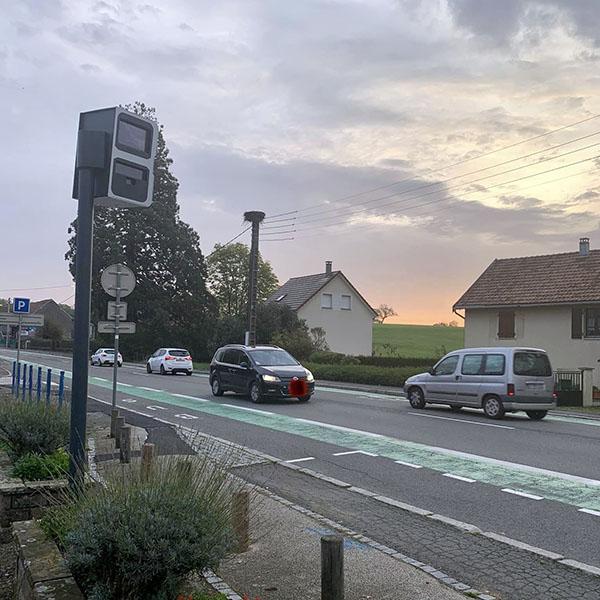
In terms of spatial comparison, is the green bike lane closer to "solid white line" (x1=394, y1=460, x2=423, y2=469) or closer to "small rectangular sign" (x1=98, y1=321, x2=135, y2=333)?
"solid white line" (x1=394, y1=460, x2=423, y2=469)

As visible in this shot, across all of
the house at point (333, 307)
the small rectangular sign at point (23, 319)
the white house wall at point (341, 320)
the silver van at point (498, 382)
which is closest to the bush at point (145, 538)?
the silver van at point (498, 382)

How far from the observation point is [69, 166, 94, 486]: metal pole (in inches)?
186

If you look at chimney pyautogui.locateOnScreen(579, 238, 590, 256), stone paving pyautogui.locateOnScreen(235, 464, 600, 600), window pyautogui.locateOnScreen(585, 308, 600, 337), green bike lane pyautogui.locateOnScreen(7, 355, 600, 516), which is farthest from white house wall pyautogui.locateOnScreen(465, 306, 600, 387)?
stone paving pyautogui.locateOnScreen(235, 464, 600, 600)

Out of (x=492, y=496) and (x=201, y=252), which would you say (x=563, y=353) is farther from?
(x=201, y=252)

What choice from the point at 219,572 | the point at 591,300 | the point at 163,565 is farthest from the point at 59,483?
the point at 591,300

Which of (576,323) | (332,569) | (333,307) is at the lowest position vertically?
(332,569)

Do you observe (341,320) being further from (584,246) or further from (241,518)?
(241,518)

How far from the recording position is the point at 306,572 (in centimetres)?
511

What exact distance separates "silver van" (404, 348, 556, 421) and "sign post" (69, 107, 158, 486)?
13.2 meters

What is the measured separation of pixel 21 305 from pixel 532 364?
14793 mm

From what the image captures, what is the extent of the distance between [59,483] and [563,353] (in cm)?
2930

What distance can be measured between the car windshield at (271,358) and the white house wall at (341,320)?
32.5 meters

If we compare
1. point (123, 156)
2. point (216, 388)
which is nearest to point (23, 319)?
point (216, 388)

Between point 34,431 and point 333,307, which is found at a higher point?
point 333,307
